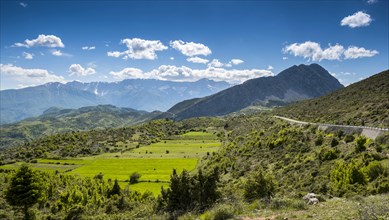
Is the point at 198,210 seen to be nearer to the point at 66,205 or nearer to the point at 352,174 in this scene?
the point at 352,174

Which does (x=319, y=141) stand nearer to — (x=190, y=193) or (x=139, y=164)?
(x=190, y=193)

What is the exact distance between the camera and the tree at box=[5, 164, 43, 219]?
48688mm

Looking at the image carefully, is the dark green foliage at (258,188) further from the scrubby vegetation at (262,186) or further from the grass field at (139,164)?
the grass field at (139,164)

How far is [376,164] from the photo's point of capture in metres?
29.2

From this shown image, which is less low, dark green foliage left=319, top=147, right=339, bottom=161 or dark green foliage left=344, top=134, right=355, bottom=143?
dark green foliage left=344, top=134, right=355, bottom=143

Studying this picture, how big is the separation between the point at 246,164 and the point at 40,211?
40.9 m

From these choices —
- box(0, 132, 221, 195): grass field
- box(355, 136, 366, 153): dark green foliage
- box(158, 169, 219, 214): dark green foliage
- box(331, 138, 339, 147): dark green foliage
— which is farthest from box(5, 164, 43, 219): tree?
box(355, 136, 366, 153): dark green foliage

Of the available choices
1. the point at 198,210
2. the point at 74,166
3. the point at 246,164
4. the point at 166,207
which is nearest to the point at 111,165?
the point at 74,166

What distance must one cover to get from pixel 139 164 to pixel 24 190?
58454mm

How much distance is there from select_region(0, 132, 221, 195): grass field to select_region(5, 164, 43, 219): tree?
2569cm

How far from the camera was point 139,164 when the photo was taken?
10675 centimetres

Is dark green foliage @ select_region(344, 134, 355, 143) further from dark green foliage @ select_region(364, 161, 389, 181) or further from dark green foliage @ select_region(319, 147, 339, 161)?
dark green foliage @ select_region(364, 161, 389, 181)

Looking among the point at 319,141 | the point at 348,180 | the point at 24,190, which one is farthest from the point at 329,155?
the point at 24,190

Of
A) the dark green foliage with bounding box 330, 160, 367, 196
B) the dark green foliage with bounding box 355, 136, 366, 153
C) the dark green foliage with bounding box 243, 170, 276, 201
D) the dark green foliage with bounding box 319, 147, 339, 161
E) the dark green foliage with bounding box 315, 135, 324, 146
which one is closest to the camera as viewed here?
the dark green foliage with bounding box 330, 160, 367, 196
